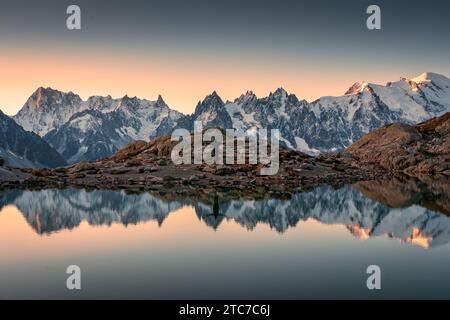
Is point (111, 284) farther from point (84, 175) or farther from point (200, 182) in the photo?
point (84, 175)

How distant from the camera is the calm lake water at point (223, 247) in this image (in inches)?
1866

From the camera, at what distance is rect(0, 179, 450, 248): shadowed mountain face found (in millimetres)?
87188

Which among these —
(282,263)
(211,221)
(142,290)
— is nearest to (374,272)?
(282,263)

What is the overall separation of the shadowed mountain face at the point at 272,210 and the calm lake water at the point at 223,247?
0.26 metres

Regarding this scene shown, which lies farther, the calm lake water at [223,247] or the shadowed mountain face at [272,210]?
the shadowed mountain face at [272,210]

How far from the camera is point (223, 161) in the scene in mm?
198125

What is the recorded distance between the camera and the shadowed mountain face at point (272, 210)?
3433 inches

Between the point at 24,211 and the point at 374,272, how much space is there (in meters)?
75.8

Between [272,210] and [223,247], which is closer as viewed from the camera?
[223,247]

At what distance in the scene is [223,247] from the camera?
68.2 meters

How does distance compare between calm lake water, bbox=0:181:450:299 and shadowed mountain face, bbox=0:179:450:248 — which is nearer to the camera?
calm lake water, bbox=0:181:450:299

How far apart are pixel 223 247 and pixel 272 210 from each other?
128ft

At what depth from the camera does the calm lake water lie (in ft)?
156

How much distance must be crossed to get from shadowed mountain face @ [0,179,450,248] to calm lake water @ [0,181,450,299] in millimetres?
255
